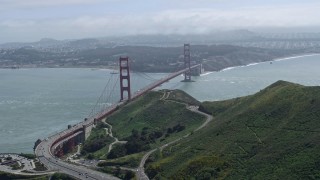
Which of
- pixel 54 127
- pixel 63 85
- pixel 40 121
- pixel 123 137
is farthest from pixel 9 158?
pixel 63 85

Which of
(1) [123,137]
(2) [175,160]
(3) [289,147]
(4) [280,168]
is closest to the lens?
→ (4) [280,168]

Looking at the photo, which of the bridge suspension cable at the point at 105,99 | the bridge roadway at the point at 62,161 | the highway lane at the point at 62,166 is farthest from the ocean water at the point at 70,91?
the highway lane at the point at 62,166

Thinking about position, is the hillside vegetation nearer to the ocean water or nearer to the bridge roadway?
the bridge roadway

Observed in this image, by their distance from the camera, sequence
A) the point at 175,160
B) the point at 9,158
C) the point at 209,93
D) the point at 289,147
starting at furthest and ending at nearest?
the point at 209,93 → the point at 9,158 → the point at 175,160 → the point at 289,147

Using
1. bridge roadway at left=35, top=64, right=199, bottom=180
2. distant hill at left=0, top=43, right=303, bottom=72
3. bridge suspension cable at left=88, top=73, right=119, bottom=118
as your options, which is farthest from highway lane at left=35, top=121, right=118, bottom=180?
distant hill at left=0, top=43, right=303, bottom=72

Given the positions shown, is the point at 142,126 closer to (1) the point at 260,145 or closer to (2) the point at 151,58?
(1) the point at 260,145

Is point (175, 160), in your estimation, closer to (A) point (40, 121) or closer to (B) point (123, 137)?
(B) point (123, 137)
